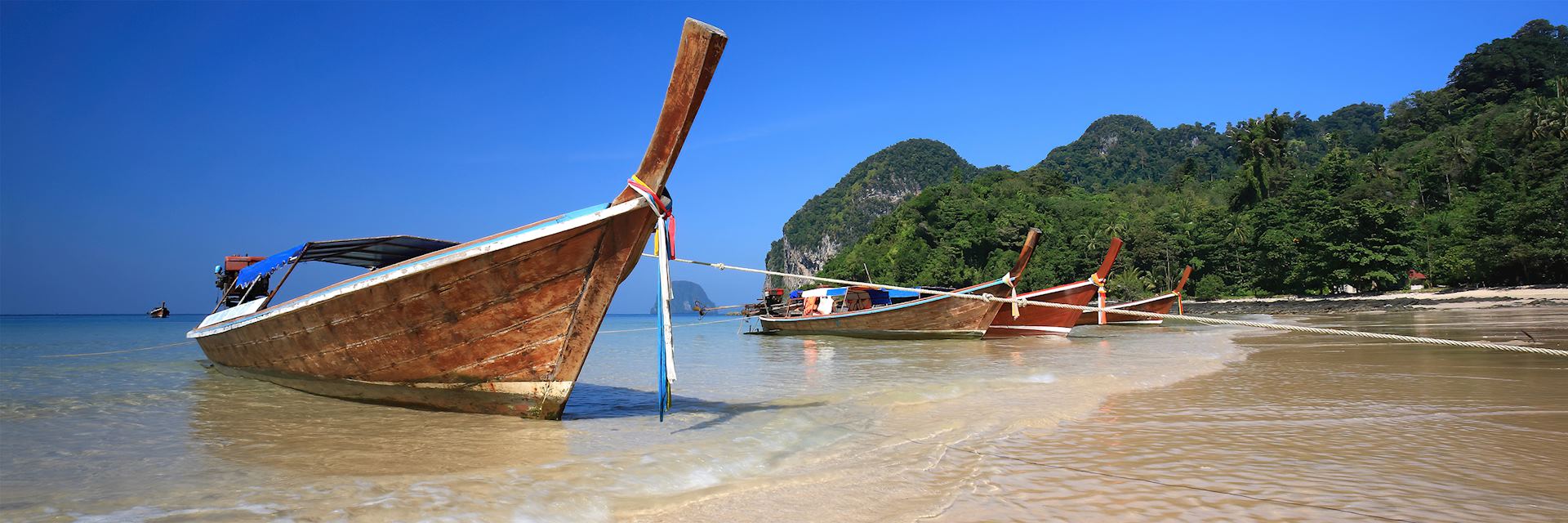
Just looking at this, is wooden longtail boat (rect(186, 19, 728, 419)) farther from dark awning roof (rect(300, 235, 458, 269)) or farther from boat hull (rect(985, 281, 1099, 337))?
boat hull (rect(985, 281, 1099, 337))

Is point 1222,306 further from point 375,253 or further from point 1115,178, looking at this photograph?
point 1115,178

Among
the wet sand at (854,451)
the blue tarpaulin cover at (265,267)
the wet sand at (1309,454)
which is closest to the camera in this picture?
the wet sand at (1309,454)

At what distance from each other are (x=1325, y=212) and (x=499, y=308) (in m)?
52.3

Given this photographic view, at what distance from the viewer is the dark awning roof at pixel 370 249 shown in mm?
9797

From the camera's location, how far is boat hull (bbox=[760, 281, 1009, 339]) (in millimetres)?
19281

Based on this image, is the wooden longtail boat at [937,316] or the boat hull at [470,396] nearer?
the boat hull at [470,396]

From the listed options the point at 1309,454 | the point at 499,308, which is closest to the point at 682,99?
the point at 499,308

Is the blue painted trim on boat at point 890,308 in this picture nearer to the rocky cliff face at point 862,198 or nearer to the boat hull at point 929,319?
the boat hull at point 929,319

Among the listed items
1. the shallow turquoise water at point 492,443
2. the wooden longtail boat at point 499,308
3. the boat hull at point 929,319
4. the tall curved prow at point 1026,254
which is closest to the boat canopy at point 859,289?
the boat hull at point 929,319

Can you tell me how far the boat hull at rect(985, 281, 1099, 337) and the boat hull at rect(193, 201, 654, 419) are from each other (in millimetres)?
15605

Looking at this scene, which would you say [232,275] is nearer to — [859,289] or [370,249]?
[370,249]

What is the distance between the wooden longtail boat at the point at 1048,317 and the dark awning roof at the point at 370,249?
1486cm

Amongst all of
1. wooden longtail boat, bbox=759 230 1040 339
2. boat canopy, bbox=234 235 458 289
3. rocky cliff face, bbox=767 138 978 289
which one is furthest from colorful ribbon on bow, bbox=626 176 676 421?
rocky cliff face, bbox=767 138 978 289

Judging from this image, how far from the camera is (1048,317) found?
68.7ft
